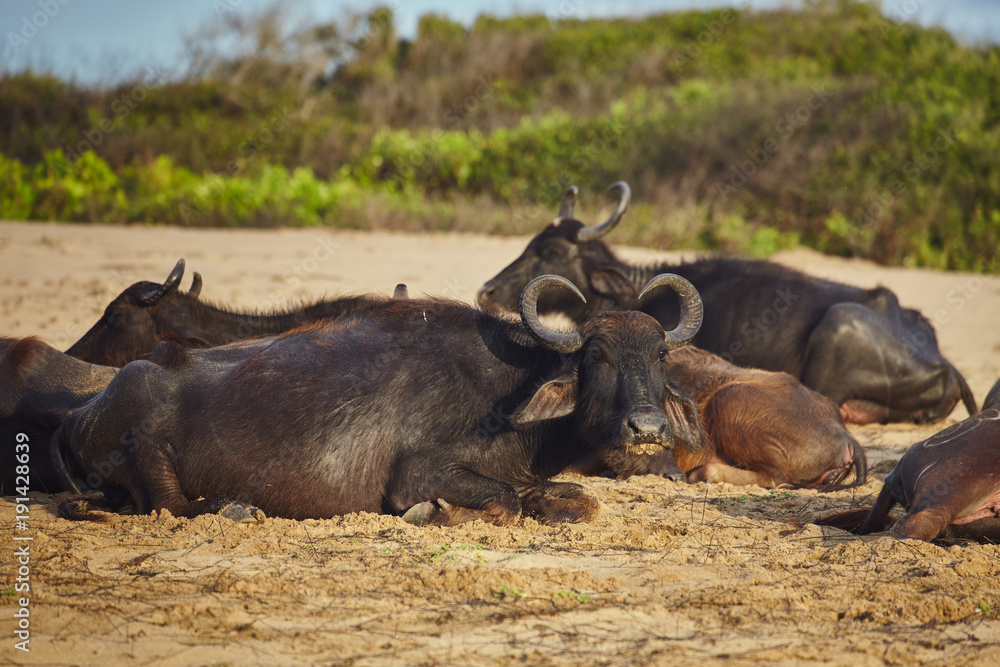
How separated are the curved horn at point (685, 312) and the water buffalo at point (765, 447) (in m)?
1.16

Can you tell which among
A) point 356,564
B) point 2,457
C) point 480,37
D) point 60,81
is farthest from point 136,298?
point 480,37

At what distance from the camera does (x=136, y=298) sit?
697 cm

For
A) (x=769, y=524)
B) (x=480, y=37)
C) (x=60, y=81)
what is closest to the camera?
(x=769, y=524)

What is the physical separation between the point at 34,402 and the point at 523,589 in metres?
3.70

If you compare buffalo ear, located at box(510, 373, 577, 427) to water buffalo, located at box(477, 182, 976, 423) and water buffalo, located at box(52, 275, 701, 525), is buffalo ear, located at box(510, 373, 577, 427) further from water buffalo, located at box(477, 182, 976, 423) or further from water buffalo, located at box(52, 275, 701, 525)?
water buffalo, located at box(477, 182, 976, 423)

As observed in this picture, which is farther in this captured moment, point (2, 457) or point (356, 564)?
point (2, 457)

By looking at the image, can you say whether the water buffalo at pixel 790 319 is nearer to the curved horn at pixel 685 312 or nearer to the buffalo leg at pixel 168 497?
the curved horn at pixel 685 312

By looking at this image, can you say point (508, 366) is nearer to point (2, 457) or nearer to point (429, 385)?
point (429, 385)

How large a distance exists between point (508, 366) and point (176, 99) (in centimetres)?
2329

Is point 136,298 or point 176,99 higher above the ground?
point 176,99

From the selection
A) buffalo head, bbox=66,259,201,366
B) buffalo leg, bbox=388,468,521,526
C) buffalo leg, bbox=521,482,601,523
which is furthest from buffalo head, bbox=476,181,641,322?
A: buffalo leg, bbox=388,468,521,526

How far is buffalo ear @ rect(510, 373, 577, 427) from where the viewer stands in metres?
5.53

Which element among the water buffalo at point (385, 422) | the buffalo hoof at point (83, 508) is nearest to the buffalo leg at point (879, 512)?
the water buffalo at point (385, 422)

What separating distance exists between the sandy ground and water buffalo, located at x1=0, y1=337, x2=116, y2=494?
0.22m
